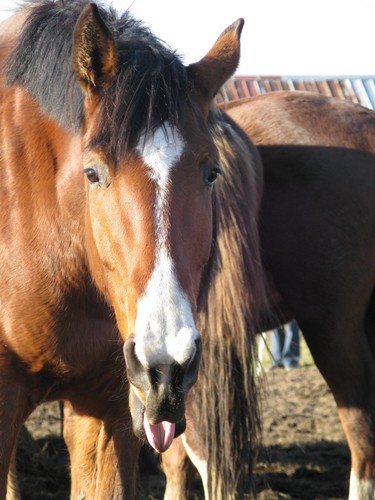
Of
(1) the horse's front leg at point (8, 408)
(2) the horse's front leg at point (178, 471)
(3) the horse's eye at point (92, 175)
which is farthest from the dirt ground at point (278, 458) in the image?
(3) the horse's eye at point (92, 175)

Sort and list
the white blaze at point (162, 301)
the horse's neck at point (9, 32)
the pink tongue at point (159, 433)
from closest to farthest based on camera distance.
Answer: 1. the white blaze at point (162, 301)
2. the pink tongue at point (159, 433)
3. the horse's neck at point (9, 32)

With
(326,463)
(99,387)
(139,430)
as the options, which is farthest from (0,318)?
(326,463)

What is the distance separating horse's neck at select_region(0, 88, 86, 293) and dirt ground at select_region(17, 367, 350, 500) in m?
1.67

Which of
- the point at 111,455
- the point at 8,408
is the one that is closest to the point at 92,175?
the point at 8,408

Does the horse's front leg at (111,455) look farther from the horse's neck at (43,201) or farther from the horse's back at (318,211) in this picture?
the horse's back at (318,211)

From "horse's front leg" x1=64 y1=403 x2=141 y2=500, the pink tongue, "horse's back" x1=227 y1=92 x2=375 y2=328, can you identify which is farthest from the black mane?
"horse's back" x1=227 y1=92 x2=375 y2=328

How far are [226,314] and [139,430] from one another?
1548 mm

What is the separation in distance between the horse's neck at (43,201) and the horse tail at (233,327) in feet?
3.47

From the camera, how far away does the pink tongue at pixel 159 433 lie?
8.16 ft

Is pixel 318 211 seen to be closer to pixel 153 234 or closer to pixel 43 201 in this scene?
pixel 43 201

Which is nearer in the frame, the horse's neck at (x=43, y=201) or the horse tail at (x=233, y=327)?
the horse's neck at (x=43, y=201)

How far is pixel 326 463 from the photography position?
539 centimetres

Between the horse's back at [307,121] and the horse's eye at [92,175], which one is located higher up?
the horse's back at [307,121]

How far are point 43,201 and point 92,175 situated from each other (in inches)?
15.6
